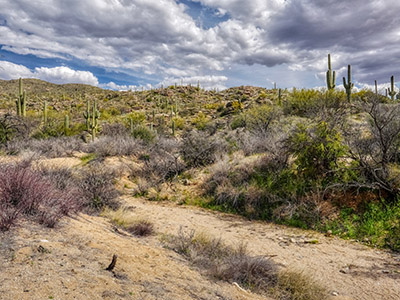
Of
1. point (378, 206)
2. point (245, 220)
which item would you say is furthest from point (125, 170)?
point (378, 206)

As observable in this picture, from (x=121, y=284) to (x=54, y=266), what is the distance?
A: 0.82 metres

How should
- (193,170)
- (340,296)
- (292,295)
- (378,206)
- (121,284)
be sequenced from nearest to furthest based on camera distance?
(121,284) < (292,295) < (340,296) < (378,206) < (193,170)

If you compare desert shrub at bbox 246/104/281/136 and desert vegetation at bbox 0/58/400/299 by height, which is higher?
desert shrub at bbox 246/104/281/136

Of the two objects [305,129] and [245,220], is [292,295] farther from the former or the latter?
[305,129]

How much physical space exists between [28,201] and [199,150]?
9.60 metres

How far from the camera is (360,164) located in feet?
27.8

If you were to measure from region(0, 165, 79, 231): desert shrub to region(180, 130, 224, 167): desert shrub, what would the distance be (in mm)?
8521

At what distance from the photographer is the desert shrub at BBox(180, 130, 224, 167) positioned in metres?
13.6

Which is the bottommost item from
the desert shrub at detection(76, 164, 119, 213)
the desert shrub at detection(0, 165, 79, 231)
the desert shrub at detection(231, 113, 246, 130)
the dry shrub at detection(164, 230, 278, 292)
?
the dry shrub at detection(164, 230, 278, 292)

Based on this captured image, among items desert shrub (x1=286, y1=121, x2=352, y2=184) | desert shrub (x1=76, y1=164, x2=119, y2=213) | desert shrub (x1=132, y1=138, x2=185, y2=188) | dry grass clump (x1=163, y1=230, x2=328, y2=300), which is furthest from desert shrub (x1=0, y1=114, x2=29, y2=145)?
dry grass clump (x1=163, y1=230, x2=328, y2=300)

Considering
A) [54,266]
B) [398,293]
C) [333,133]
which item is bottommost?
[398,293]

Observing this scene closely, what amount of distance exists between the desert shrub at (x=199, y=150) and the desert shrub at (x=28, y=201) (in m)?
8.52

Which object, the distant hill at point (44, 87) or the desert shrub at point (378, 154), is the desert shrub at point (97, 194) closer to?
the desert shrub at point (378, 154)

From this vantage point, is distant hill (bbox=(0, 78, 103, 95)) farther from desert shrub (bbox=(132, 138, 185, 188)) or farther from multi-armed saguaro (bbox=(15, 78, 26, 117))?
desert shrub (bbox=(132, 138, 185, 188))
